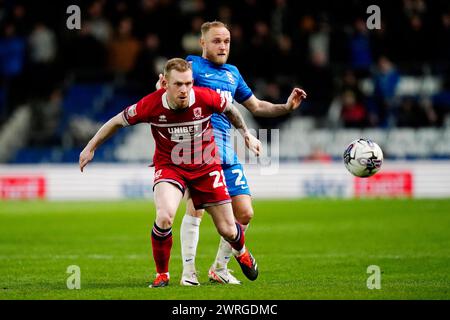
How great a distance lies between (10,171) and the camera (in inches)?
904

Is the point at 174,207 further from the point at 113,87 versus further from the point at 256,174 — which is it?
the point at 113,87

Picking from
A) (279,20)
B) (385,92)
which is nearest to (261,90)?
(279,20)

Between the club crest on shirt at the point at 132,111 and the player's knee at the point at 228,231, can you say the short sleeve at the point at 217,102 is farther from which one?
the player's knee at the point at 228,231

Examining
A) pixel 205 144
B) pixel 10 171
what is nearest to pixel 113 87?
pixel 10 171

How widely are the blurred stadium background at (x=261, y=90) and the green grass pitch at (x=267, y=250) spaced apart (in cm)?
43

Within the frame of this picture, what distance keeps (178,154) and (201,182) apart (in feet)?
1.16

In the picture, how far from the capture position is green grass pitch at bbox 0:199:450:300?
839 cm

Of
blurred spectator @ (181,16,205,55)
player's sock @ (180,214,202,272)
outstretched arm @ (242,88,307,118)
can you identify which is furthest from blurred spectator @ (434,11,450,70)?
player's sock @ (180,214,202,272)

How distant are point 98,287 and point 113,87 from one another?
16.4 meters

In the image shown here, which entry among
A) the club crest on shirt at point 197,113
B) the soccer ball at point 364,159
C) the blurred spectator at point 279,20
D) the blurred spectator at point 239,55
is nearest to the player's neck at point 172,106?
the club crest on shirt at point 197,113

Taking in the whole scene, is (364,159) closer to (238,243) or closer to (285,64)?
(238,243)

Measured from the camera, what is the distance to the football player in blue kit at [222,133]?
932cm

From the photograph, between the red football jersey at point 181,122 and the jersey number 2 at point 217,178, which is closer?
the red football jersey at point 181,122

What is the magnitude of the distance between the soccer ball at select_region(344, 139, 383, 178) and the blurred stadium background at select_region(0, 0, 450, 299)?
363 inches
